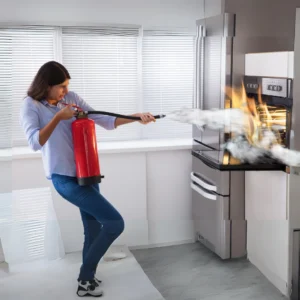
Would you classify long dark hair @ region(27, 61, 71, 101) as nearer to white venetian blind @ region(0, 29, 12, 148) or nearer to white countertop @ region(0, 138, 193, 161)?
white venetian blind @ region(0, 29, 12, 148)

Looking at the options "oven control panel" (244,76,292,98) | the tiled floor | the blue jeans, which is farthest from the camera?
the tiled floor

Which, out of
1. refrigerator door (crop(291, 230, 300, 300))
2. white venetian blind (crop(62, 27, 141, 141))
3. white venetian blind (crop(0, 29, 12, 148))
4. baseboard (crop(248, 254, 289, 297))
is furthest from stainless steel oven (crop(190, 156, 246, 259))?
white venetian blind (crop(0, 29, 12, 148))

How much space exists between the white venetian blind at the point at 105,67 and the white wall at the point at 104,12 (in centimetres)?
3

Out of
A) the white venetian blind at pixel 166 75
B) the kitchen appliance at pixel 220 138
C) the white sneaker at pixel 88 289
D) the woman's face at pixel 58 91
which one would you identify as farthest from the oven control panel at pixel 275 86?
the white sneaker at pixel 88 289

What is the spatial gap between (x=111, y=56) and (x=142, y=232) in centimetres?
65

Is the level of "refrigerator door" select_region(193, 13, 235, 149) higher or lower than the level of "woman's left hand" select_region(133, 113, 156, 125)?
higher

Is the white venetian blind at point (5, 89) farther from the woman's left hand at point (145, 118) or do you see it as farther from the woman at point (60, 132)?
the woman's left hand at point (145, 118)

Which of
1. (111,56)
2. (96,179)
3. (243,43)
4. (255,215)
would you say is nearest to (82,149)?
(96,179)

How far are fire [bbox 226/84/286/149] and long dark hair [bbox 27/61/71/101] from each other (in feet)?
1.61

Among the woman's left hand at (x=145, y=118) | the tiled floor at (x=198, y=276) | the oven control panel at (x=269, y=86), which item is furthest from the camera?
the tiled floor at (x=198, y=276)

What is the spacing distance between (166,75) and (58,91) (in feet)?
1.07

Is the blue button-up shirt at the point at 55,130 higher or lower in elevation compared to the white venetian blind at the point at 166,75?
lower

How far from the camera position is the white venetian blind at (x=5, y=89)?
1463 mm

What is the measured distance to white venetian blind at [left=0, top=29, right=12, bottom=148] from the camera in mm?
1463
